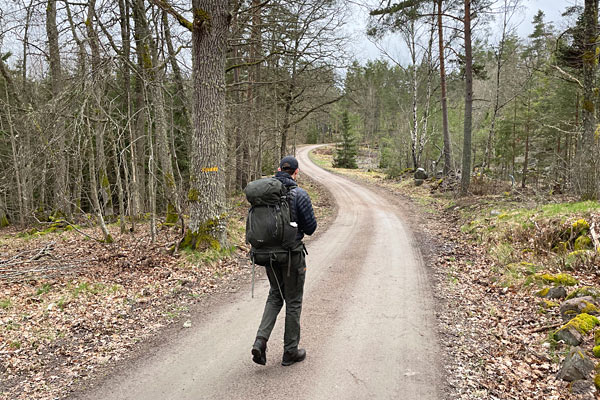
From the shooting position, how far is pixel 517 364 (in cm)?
403

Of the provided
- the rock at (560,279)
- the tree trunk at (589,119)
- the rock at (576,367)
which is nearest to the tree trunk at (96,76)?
the rock at (576,367)

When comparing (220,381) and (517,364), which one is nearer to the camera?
(220,381)

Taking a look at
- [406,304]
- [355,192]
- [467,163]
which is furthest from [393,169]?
[406,304]

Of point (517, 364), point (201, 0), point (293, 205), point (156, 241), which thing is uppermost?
point (201, 0)

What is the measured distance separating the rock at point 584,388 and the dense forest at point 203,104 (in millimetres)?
6536

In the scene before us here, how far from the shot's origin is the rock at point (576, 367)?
3506 mm

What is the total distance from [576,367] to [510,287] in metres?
2.85

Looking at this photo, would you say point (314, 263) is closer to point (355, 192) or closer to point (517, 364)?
point (517, 364)

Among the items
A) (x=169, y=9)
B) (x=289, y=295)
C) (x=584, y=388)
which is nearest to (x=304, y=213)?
(x=289, y=295)

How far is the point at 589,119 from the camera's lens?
33.6 ft

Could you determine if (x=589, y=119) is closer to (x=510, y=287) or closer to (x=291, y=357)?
(x=510, y=287)

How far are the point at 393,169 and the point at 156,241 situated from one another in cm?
2213

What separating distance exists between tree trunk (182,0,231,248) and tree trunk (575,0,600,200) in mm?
9712

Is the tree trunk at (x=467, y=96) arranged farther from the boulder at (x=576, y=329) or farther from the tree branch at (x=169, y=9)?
the boulder at (x=576, y=329)
